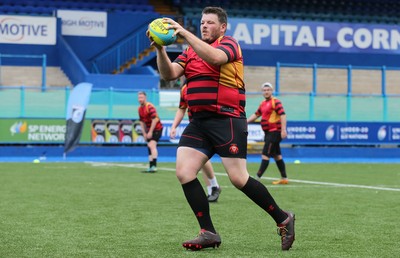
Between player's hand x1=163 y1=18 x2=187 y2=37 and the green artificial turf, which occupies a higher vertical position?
player's hand x1=163 y1=18 x2=187 y2=37

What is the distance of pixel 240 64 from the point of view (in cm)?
726

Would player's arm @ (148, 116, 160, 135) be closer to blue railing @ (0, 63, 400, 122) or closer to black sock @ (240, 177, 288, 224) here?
blue railing @ (0, 63, 400, 122)

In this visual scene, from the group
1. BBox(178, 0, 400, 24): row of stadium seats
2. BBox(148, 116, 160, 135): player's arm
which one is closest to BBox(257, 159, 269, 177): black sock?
BBox(148, 116, 160, 135): player's arm

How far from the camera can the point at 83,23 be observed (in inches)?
1382

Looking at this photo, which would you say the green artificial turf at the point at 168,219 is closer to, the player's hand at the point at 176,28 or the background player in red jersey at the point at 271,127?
the background player in red jersey at the point at 271,127

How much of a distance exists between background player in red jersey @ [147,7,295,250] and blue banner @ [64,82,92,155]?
18190mm

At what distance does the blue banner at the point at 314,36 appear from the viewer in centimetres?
3569

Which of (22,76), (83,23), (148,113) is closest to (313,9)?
A: (83,23)

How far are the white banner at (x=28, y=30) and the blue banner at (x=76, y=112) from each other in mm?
8877

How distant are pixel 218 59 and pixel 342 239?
2232 millimetres

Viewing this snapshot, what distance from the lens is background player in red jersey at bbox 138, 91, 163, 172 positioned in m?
20.2

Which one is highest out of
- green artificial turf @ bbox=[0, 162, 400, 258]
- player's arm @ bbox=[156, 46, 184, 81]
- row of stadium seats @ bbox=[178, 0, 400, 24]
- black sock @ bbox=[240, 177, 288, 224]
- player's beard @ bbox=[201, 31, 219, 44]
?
row of stadium seats @ bbox=[178, 0, 400, 24]

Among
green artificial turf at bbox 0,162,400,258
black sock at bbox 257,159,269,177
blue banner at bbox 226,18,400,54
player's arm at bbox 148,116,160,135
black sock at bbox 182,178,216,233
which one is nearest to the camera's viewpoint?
green artificial turf at bbox 0,162,400,258

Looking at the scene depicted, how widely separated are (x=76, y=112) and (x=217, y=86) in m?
18.5
